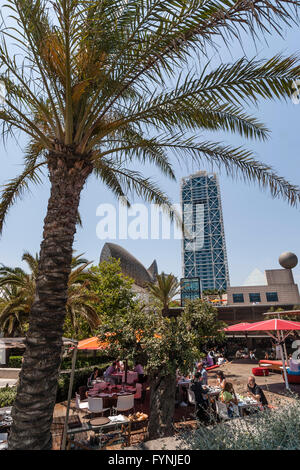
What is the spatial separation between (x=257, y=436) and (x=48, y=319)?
281 cm

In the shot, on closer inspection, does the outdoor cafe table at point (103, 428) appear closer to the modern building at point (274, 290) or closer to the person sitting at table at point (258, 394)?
the person sitting at table at point (258, 394)

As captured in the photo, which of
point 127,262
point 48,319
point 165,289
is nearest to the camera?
point 48,319

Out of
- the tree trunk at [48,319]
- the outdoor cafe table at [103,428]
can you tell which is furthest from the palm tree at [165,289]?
the tree trunk at [48,319]

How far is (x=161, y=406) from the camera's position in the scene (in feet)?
21.1

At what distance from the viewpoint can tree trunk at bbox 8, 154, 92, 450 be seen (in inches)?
126

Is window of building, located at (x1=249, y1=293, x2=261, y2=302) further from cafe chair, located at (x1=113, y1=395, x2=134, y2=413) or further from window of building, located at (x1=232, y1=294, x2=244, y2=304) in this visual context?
cafe chair, located at (x1=113, y1=395, x2=134, y2=413)

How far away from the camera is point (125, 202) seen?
10164 mm

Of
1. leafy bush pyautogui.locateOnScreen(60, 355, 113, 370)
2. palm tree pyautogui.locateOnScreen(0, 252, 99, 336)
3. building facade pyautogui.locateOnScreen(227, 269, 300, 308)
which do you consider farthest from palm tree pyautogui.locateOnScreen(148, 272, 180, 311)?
building facade pyautogui.locateOnScreen(227, 269, 300, 308)

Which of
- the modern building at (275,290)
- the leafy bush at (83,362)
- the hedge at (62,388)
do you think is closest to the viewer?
the hedge at (62,388)

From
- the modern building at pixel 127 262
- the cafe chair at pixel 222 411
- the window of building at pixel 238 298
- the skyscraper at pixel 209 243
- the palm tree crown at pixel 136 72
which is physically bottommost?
the cafe chair at pixel 222 411

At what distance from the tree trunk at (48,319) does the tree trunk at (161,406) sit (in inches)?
148

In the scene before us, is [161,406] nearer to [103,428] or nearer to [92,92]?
[103,428]

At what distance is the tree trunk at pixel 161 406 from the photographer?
6227 mm

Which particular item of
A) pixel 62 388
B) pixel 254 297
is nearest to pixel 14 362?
pixel 62 388
